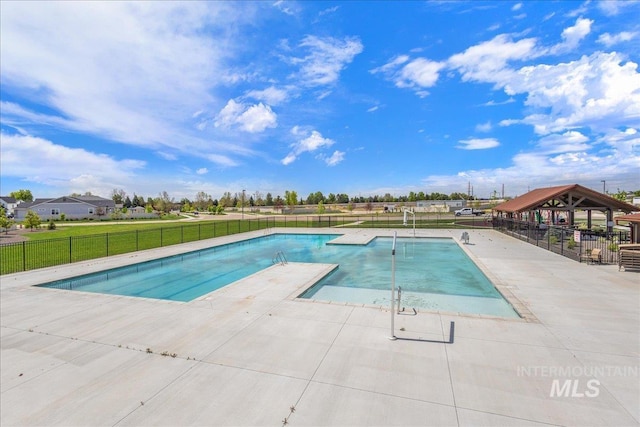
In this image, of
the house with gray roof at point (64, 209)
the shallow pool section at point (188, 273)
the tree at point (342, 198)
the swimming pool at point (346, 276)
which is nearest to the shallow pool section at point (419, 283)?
the swimming pool at point (346, 276)

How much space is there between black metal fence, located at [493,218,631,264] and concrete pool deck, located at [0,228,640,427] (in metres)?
6.09

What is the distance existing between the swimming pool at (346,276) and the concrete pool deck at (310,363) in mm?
1611

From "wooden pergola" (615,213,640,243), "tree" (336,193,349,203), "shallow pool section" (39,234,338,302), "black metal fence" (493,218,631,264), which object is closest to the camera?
"shallow pool section" (39,234,338,302)

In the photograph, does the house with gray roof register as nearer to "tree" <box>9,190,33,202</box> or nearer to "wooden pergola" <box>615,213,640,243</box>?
"tree" <box>9,190,33,202</box>

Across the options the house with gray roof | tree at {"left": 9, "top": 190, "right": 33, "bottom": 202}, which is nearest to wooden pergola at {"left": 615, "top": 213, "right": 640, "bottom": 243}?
the house with gray roof

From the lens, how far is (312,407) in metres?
3.35

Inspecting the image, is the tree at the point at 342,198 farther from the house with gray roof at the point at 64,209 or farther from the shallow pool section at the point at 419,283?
the shallow pool section at the point at 419,283

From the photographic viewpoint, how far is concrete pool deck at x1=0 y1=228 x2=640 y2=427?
129 inches

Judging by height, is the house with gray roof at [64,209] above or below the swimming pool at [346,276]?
above

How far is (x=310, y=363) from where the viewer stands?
429 centimetres

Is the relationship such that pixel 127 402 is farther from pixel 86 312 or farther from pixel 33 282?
pixel 33 282

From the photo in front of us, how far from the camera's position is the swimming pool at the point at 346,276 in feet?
27.6

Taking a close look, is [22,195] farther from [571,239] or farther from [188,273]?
[571,239]

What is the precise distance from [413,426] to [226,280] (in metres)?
8.84
